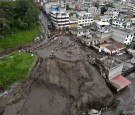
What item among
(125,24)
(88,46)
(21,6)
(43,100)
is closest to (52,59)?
(43,100)

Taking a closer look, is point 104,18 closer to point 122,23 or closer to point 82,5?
point 122,23

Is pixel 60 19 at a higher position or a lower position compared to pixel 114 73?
higher

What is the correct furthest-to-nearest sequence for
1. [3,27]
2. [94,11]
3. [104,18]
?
1. [94,11]
2. [104,18]
3. [3,27]

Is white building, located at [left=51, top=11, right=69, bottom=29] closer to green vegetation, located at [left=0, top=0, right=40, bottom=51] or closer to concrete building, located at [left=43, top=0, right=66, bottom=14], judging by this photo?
green vegetation, located at [left=0, top=0, right=40, bottom=51]

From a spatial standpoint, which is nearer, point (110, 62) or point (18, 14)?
point (110, 62)

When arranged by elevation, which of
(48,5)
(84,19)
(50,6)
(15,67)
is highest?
(48,5)

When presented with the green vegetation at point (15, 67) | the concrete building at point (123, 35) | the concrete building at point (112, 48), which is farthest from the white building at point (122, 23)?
the green vegetation at point (15, 67)

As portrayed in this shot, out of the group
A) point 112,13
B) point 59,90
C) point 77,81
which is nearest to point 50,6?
point 112,13
